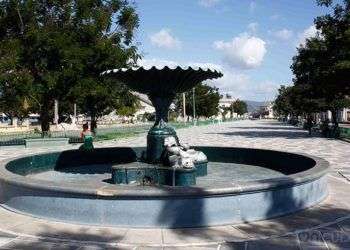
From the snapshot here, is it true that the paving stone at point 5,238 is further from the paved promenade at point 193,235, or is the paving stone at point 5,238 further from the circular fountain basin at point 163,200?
the circular fountain basin at point 163,200

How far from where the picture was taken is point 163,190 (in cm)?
739

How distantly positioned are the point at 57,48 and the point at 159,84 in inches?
645

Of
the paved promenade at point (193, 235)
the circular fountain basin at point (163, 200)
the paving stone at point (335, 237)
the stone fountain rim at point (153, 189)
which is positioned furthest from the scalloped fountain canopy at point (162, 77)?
the paving stone at point (335, 237)

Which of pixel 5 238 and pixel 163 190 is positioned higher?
pixel 163 190

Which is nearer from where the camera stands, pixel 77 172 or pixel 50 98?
pixel 77 172

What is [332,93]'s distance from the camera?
35.9 meters

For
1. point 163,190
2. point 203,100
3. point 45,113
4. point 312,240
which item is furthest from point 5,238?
point 203,100

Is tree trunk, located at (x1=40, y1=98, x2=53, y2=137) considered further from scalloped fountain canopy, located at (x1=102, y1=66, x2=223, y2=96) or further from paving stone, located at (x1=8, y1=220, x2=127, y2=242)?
paving stone, located at (x1=8, y1=220, x2=127, y2=242)

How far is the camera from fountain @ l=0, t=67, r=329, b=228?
7434mm

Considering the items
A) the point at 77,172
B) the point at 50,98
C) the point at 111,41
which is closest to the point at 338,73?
the point at 111,41

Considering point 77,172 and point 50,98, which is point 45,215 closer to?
point 77,172

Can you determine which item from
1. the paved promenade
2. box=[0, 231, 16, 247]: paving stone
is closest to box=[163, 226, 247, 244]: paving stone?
the paved promenade

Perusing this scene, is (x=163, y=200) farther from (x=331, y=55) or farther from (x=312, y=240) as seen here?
(x=331, y=55)

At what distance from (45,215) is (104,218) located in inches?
46.2
